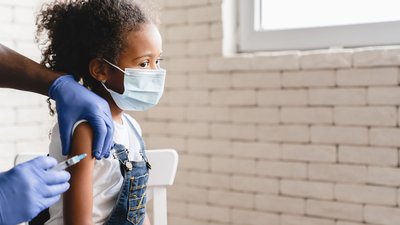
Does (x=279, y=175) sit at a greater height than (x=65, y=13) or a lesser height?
lesser

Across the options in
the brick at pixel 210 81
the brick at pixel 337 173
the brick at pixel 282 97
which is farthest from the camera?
the brick at pixel 210 81

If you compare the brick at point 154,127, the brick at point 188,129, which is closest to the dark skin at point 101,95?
the brick at point 188,129

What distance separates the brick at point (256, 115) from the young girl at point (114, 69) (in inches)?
33.9

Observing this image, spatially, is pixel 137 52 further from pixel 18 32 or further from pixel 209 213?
pixel 209 213

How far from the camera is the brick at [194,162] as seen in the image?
253 centimetres

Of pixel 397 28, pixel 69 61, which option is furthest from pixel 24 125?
pixel 397 28

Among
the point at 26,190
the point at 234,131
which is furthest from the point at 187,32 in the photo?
the point at 26,190

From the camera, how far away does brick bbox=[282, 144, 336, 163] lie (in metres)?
2.20

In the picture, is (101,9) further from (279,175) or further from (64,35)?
(279,175)

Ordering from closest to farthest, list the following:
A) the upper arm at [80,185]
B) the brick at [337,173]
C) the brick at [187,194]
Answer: the upper arm at [80,185] → the brick at [337,173] → the brick at [187,194]

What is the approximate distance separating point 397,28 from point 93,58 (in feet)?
4.09

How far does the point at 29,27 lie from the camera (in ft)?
7.99

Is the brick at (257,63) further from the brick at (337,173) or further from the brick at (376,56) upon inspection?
the brick at (337,173)

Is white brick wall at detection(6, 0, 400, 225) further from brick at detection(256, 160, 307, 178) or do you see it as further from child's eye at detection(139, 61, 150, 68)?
child's eye at detection(139, 61, 150, 68)
